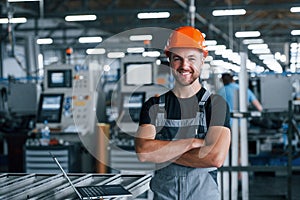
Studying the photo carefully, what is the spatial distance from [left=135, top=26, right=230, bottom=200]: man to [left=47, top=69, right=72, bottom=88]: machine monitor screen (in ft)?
14.5

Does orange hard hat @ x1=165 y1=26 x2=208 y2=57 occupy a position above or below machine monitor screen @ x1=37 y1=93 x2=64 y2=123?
above

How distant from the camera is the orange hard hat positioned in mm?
2469

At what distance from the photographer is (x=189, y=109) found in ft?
7.93

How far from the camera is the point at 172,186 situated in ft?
7.67

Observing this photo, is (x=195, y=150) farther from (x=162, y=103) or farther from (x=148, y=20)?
(x=148, y=20)

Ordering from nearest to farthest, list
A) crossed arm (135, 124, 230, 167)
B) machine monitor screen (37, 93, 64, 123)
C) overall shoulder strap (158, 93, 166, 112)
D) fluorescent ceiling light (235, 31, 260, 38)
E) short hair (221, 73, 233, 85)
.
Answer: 1. crossed arm (135, 124, 230, 167)
2. overall shoulder strap (158, 93, 166, 112)
3. short hair (221, 73, 233, 85)
4. machine monitor screen (37, 93, 64, 123)
5. fluorescent ceiling light (235, 31, 260, 38)

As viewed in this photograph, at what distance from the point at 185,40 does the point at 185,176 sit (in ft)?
1.96

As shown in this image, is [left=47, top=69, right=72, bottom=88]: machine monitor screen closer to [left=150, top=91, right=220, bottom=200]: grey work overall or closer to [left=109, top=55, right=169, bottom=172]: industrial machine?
[left=109, top=55, right=169, bottom=172]: industrial machine

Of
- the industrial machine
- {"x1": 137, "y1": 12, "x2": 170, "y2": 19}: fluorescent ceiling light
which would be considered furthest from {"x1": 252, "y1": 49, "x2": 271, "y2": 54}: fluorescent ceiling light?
the industrial machine

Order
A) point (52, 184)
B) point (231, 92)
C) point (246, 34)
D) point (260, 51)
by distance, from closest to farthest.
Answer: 1. point (52, 184)
2. point (231, 92)
3. point (246, 34)
4. point (260, 51)

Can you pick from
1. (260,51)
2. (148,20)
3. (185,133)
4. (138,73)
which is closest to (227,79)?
(138,73)

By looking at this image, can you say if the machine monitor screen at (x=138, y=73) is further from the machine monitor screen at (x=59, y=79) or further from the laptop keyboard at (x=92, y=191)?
the laptop keyboard at (x=92, y=191)

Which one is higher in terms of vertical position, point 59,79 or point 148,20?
point 148,20

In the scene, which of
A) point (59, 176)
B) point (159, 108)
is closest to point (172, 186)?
point (159, 108)
